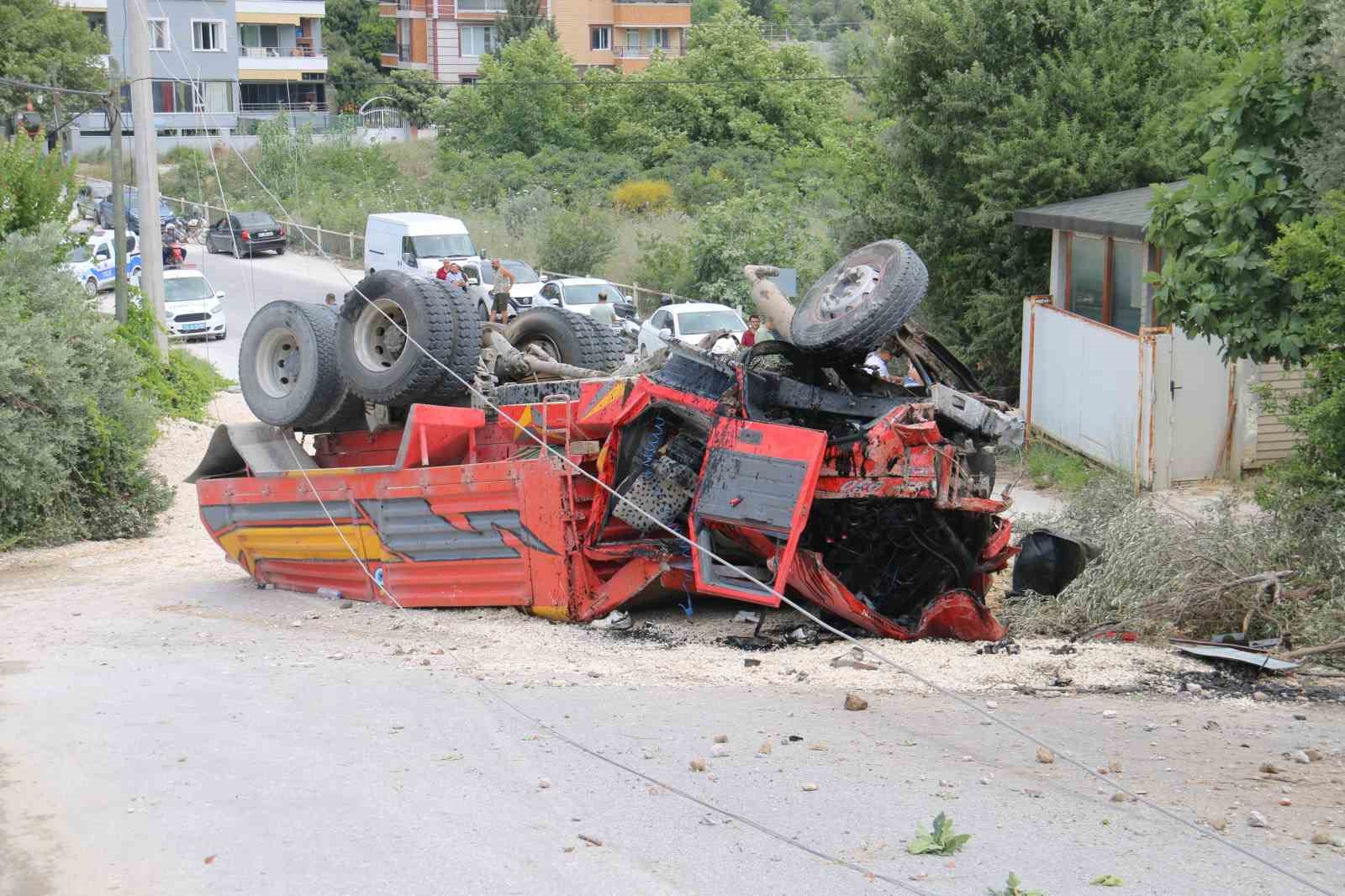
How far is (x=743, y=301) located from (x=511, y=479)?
73.5 ft

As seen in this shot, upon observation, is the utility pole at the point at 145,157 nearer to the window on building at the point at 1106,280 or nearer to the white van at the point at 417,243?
the window on building at the point at 1106,280

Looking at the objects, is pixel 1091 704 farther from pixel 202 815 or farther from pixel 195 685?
pixel 195 685

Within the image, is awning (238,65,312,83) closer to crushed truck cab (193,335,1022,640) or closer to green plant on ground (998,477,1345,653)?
crushed truck cab (193,335,1022,640)

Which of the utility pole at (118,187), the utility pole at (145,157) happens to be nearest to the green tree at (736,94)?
the utility pole at (145,157)

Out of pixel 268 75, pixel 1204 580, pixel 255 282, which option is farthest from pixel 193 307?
pixel 268 75

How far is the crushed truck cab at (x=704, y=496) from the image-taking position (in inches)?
331

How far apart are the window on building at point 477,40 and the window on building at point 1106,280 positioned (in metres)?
53.7

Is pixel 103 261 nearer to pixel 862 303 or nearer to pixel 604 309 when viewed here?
pixel 604 309

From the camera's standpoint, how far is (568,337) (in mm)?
11219

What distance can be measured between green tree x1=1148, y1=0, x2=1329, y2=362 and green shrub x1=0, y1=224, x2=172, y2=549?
10.2 m

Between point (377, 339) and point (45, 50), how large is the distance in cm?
4373

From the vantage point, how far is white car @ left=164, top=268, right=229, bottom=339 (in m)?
28.7

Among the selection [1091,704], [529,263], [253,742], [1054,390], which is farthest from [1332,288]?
[529,263]

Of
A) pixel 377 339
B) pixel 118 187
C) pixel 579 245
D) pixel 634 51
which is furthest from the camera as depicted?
pixel 634 51
